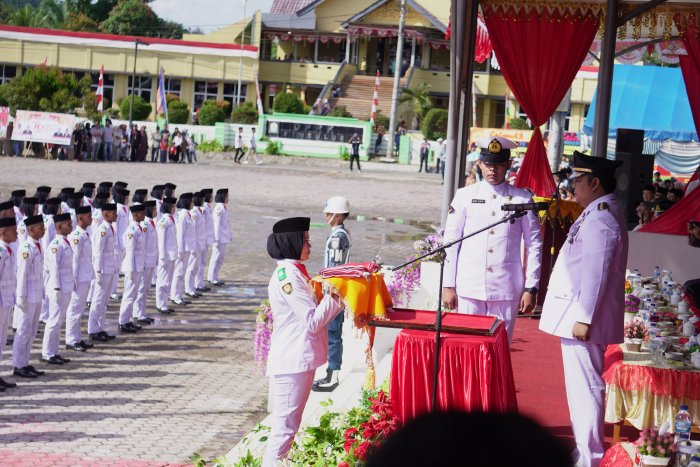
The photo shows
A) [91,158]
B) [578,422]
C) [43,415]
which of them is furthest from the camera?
[91,158]

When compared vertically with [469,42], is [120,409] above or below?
below

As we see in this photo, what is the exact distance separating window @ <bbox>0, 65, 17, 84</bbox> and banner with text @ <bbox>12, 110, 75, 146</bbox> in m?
18.9

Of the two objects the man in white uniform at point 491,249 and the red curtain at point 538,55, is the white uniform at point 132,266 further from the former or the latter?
the man in white uniform at point 491,249

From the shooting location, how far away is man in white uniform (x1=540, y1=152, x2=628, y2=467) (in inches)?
222

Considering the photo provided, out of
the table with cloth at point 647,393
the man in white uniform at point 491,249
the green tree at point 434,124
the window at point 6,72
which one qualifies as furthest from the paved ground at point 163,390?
the window at point 6,72

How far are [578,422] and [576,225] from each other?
1.11 meters

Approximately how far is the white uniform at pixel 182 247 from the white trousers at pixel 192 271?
83mm

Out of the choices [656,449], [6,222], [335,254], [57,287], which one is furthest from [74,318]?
[656,449]

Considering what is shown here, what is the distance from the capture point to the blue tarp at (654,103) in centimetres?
2477

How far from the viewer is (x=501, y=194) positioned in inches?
269

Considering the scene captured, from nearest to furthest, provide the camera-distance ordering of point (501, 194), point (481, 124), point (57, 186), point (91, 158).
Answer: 1. point (501, 194)
2. point (57, 186)
3. point (91, 158)
4. point (481, 124)

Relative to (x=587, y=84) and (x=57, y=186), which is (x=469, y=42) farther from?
(x=587, y=84)

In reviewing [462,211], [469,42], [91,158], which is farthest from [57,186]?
[462,211]

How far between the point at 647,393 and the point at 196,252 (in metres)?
9.79
